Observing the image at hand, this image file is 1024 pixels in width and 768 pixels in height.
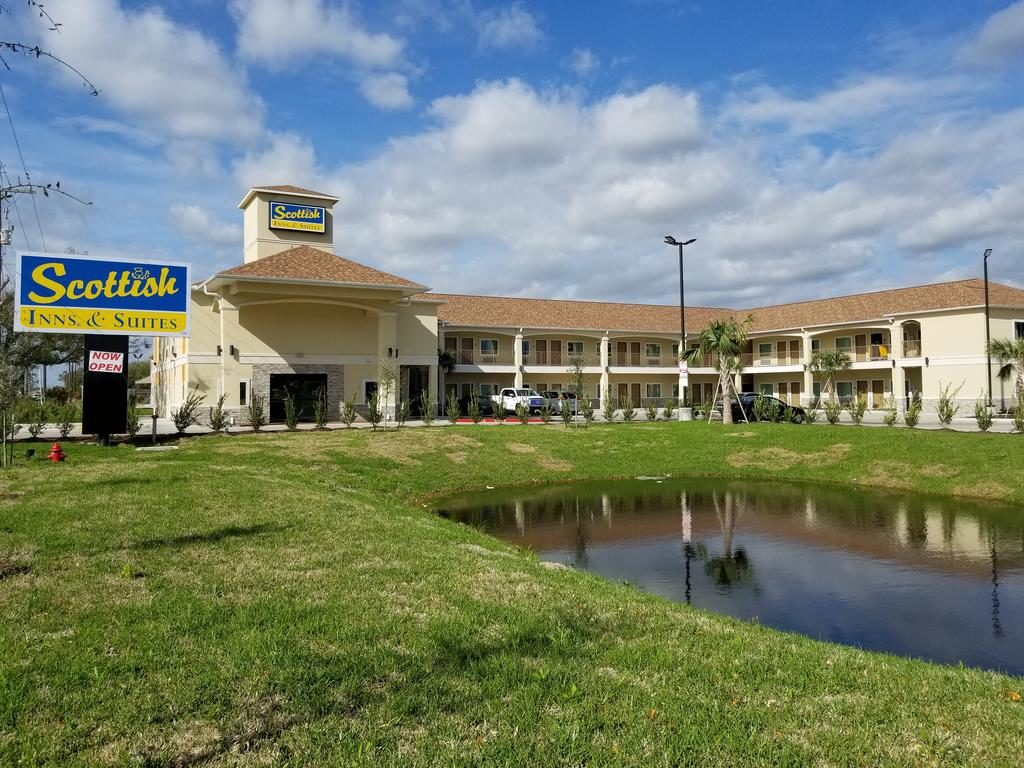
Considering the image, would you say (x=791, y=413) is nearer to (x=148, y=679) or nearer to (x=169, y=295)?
(x=169, y=295)

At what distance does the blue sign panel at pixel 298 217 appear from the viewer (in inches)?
1454

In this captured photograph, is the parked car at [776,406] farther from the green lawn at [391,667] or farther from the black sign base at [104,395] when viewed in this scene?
the green lawn at [391,667]

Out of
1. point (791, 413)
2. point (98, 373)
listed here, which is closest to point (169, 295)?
point (98, 373)

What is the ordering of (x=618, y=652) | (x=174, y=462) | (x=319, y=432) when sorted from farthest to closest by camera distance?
(x=319, y=432) → (x=174, y=462) → (x=618, y=652)

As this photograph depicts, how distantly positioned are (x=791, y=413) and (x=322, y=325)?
22.9 meters

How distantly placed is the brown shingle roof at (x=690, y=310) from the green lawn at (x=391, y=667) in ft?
121

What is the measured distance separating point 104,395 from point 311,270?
13.2 metres

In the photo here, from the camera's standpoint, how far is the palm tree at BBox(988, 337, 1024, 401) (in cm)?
3362

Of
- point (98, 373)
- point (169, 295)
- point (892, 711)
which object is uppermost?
point (169, 295)

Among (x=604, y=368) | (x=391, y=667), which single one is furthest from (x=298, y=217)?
(x=391, y=667)

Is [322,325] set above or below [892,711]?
above

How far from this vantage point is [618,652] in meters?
5.48

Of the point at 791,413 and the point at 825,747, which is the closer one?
the point at 825,747

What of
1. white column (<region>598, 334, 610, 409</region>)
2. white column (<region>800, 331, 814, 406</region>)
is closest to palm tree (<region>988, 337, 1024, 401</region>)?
white column (<region>800, 331, 814, 406</region>)
